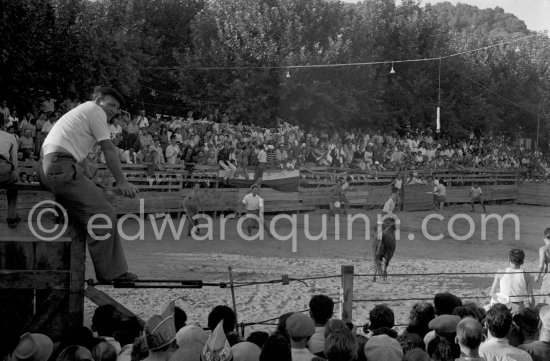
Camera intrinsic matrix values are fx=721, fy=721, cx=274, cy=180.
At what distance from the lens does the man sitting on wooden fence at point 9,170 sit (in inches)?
234

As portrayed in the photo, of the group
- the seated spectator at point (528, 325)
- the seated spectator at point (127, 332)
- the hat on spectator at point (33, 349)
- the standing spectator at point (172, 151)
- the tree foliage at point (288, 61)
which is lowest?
the seated spectator at point (528, 325)

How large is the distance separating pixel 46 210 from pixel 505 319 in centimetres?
1520

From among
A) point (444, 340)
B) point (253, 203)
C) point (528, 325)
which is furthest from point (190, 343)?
point (253, 203)

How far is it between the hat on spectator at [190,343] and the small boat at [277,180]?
66.0 feet

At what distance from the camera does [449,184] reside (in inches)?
1355

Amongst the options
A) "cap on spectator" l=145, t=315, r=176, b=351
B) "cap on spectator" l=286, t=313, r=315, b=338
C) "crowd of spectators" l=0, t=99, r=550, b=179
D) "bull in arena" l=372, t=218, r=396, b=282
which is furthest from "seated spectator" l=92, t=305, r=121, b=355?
"crowd of spectators" l=0, t=99, r=550, b=179

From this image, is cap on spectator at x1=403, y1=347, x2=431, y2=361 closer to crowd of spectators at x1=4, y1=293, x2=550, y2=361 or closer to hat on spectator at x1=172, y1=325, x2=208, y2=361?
crowd of spectators at x1=4, y1=293, x2=550, y2=361

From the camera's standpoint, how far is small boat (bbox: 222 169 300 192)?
25.5m

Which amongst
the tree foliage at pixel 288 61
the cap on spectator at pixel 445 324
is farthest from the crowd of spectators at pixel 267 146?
the cap on spectator at pixel 445 324

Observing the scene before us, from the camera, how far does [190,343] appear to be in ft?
16.1

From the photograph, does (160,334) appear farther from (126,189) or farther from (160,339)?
(126,189)

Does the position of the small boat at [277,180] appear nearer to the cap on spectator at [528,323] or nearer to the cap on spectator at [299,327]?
the cap on spectator at [528,323]

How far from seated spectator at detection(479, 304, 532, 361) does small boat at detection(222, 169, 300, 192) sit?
1994 centimetres

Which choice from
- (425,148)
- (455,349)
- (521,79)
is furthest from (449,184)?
(455,349)
